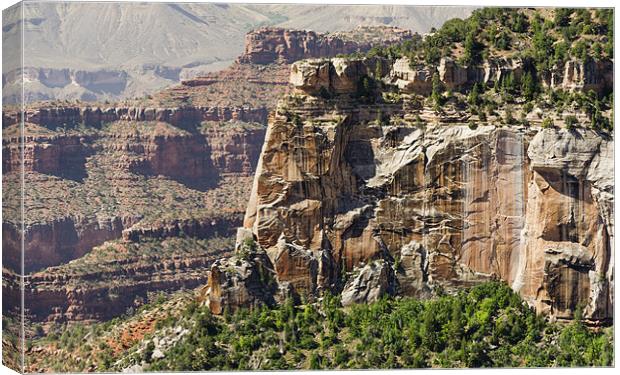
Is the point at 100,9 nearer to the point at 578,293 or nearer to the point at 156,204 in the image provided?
the point at 156,204

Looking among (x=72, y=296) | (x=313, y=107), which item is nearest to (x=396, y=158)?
(x=313, y=107)

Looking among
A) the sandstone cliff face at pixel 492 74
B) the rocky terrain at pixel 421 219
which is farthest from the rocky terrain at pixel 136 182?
the sandstone cliff face at pixel 492 74

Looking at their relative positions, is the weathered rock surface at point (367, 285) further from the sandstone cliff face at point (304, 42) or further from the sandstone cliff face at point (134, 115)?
the sandstone cliff face at point (134, 115)

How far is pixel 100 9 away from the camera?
575 ft

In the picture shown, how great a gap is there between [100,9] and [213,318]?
102 meters

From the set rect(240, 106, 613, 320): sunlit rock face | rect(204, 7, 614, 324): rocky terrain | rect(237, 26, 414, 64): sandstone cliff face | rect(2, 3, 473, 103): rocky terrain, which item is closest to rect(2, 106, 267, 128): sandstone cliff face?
rect(2, 3, 473, 103): rocky terrain

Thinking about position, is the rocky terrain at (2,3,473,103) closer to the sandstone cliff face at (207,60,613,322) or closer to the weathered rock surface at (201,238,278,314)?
the sandstone cliff face at (207,60,613,322)

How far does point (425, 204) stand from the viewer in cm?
7706

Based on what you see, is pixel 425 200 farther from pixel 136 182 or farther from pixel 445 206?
pixel 136 182

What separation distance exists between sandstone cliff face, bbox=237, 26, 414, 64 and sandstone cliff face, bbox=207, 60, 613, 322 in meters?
57.9

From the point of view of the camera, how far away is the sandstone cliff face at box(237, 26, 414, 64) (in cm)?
14050

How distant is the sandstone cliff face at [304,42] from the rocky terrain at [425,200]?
57.6 m

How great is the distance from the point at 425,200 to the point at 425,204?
0.44ft

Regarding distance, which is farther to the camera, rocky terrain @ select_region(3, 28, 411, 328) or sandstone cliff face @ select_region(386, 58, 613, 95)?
rocky terrain @ select_region(3, 28, 411, 328)
